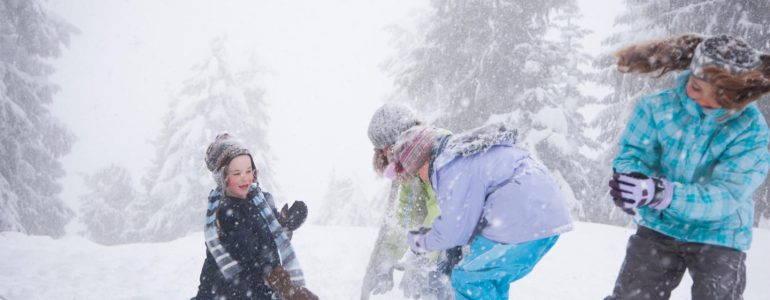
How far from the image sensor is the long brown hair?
1.98 m

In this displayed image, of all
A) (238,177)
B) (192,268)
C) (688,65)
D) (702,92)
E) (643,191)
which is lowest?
(643,191)

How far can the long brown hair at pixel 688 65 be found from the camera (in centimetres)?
198

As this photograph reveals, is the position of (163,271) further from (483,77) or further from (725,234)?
(483,77)

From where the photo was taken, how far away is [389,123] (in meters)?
2.99

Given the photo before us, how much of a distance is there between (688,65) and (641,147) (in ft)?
1.71

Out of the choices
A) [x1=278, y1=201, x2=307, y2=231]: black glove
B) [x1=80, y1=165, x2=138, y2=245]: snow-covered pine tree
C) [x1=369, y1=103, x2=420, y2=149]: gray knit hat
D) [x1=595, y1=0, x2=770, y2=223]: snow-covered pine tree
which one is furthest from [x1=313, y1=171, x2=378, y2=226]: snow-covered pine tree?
[x1=369, y1=103, x2=420, y2=149]: gray knit hat

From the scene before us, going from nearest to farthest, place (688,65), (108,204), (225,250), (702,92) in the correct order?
(702,92)
(688,65)
(225,250)
(108,204)

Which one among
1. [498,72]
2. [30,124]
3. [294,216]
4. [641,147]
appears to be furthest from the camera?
[30,124]

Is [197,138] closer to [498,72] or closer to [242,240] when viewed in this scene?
[498,72]

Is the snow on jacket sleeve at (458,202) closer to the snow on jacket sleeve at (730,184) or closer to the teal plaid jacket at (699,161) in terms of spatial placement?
the teal plaid jacket at (699,161)

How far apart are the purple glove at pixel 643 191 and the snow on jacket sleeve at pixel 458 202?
0.75 metres

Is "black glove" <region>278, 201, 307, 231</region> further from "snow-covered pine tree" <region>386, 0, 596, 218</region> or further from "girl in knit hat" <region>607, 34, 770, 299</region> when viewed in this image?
"snow-covered pine tree" <region>386, 0, 596, 218</region>

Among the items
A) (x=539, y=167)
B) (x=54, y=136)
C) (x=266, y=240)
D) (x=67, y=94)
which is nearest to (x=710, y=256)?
(x=539, y=167)

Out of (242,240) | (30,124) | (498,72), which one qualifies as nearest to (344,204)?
(498,72)
